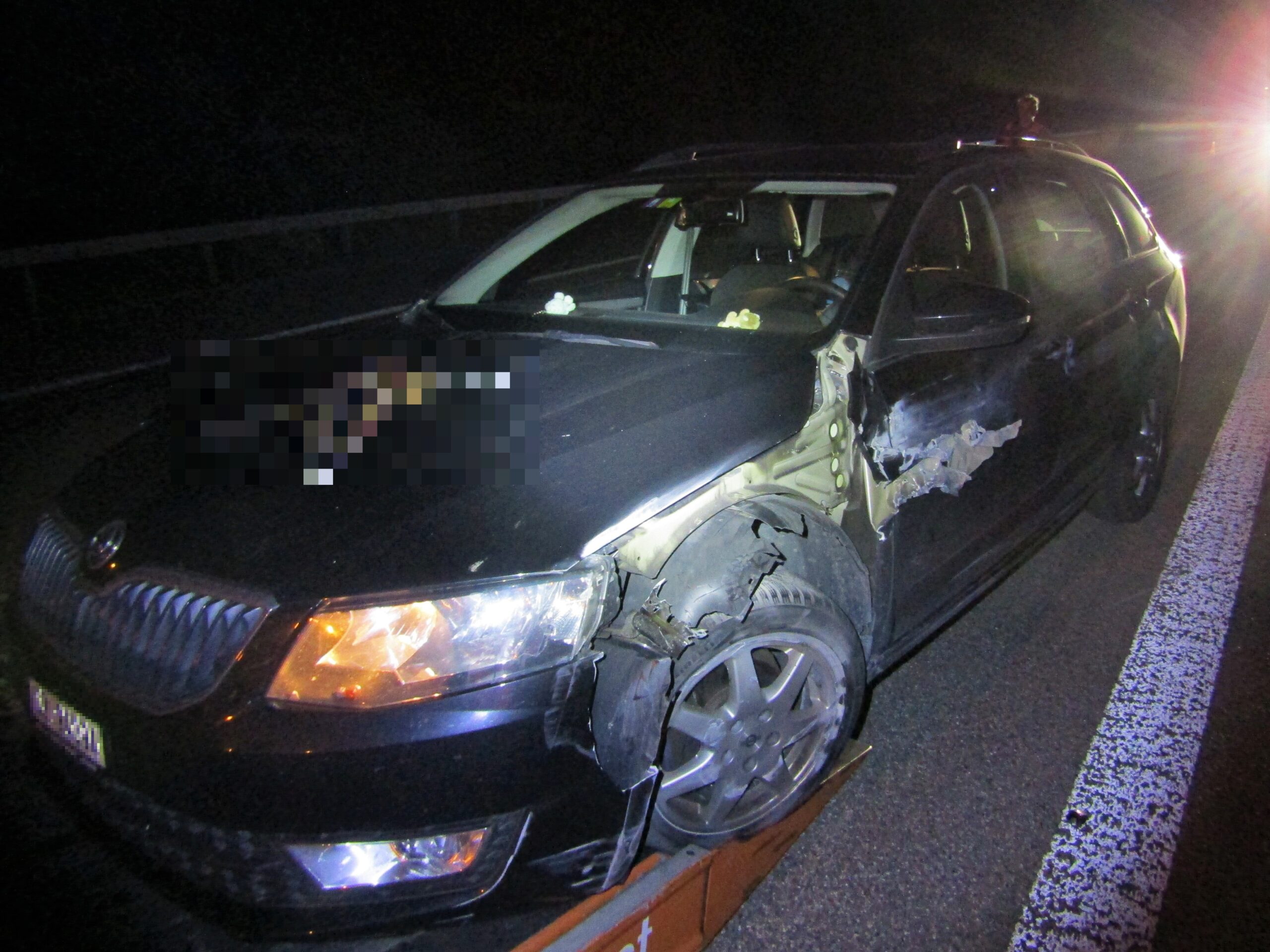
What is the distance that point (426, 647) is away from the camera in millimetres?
1691

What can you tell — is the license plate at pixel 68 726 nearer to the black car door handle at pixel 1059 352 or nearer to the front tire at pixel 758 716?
the front tire at pixel 758 716

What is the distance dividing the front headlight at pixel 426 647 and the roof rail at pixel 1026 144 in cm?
233

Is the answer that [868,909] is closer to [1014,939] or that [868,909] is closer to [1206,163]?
[1014,939]

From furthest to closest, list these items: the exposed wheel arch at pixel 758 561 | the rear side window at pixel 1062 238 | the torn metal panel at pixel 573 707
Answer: the rear side window at pixel 1062 238, the exposed wheel arch at pixel 758 561, the torn metal panel at pixel 573 707

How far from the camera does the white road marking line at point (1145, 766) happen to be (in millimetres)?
2211

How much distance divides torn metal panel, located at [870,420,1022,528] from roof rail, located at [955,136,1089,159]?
3.42 ft

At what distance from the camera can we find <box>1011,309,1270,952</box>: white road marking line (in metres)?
2.21

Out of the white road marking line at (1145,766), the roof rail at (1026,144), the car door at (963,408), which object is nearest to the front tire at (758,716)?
the car door at (963,408)

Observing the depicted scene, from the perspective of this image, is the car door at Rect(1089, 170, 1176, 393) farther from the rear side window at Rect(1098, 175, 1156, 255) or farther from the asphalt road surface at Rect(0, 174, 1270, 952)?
the asphalt road surface at Rect(0, 174, 1270, 952)

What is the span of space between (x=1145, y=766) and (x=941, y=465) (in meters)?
1.07

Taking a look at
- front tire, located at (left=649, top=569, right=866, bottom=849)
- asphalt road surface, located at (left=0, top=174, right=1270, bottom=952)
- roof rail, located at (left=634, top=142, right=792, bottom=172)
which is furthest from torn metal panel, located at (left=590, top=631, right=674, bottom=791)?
roof rail, located at (left=634, top=142, right=792, bottom=172)

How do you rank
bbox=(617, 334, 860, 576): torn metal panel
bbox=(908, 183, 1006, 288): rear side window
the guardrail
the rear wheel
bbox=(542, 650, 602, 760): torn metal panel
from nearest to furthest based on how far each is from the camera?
1. bbox=(542, 650, 602, 760): torn metal panel
2. bbox=(617, 334, 860, 576): torn metal panel
3. bbox=(908, 183, 1006, 288): rear side window
4. the rear wheel
5. the guardrail

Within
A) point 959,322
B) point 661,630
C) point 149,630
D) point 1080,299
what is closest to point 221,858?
point 149,630

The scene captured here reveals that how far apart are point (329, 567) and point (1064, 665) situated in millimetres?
2584
